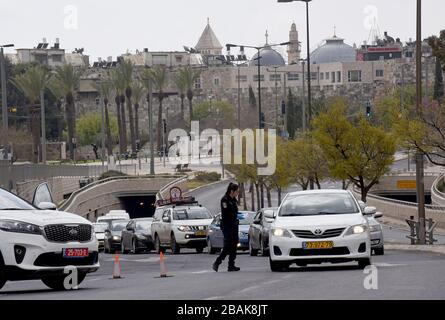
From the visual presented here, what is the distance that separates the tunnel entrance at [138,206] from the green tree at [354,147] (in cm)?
4784

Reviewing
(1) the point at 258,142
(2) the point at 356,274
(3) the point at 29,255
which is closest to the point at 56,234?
(3) the point at 29,255

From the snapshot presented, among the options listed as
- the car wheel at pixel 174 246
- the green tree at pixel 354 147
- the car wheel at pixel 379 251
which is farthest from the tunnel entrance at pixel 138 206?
the car wheel at pixel 379 251

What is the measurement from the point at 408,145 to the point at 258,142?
37.3 meters

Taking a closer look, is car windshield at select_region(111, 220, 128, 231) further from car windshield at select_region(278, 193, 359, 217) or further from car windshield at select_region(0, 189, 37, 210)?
car windshield at select_region(0, 189, 37, 210)

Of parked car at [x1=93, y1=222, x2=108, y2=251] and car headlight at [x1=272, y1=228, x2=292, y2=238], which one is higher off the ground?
car headlight at [x1=272, y1=228, x2=292, y2=238]

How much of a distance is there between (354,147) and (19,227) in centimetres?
3877

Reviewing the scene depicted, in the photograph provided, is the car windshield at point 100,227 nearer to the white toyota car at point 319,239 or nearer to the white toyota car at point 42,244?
the white toyota car at point 319,239

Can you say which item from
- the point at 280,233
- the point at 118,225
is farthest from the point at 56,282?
the point at 118,225

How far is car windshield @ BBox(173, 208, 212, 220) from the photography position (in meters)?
45.5

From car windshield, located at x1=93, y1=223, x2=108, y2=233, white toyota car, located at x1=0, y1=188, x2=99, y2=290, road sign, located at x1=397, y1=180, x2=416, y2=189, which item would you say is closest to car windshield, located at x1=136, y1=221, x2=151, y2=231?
car windshield, located at x1=93, y1=223, x2=108, y2=233

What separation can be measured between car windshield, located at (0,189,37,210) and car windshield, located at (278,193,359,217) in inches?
230

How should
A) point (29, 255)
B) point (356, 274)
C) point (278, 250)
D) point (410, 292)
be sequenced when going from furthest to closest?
point (278, 250)
point (356, 274)
point (29, 255)
point (410, 292)
